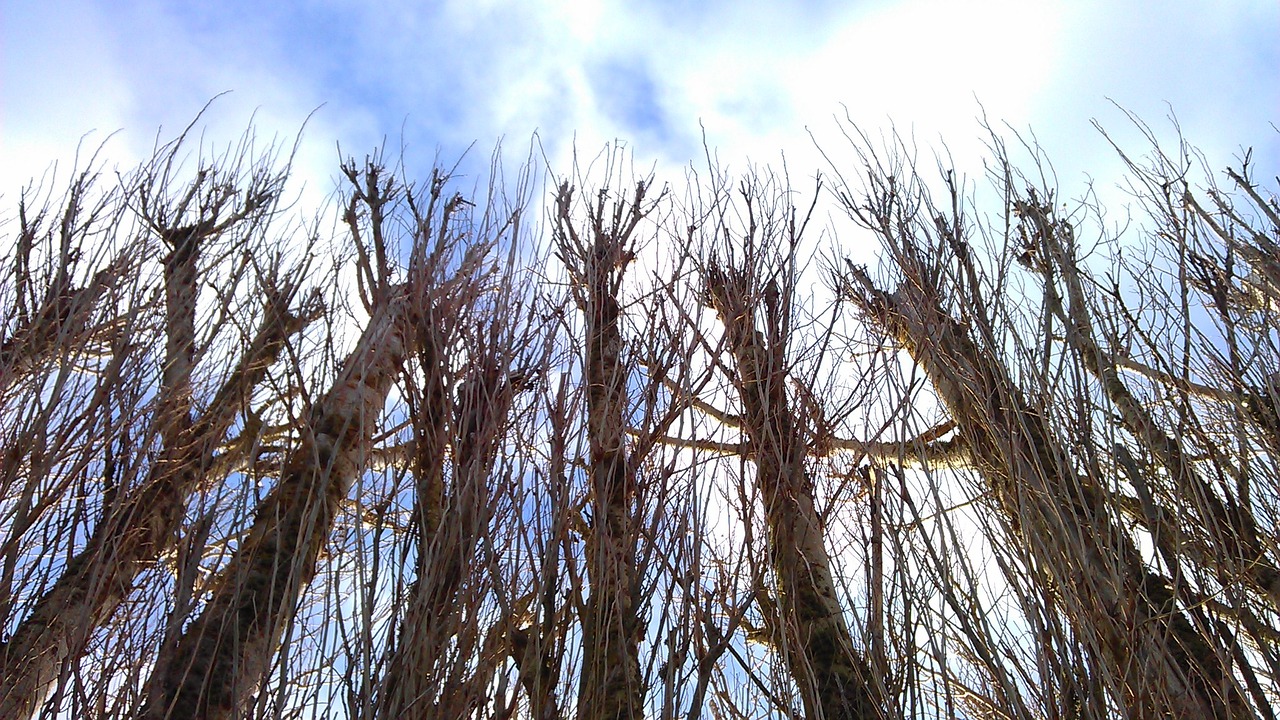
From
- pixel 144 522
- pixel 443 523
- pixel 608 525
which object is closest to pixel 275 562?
pixel 443 523

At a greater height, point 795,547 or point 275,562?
point 795,547

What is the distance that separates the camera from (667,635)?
2.55 m

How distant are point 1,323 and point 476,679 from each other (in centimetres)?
359

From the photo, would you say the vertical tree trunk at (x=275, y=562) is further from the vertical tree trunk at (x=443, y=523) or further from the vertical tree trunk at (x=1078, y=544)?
the vertical tree trunk at (x=1078, y=544)

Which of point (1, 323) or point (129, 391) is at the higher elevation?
point (1, 323)

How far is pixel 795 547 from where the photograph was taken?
3266mm

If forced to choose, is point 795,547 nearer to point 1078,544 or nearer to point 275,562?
point 1078,544

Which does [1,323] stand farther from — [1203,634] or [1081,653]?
[1203,634]

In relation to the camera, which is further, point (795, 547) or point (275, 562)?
point (795, 547)

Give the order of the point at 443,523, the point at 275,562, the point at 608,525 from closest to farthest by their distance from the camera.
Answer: the point at 275,562, the point at 443,523, the point at 608,525

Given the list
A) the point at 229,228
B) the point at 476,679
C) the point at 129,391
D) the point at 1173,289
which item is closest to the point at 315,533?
the point at 476,679

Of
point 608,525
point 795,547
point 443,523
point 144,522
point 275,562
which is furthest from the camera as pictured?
point 144,522

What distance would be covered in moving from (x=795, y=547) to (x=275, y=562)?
1937mm

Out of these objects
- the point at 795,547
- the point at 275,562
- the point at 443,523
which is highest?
the point at 795,547
